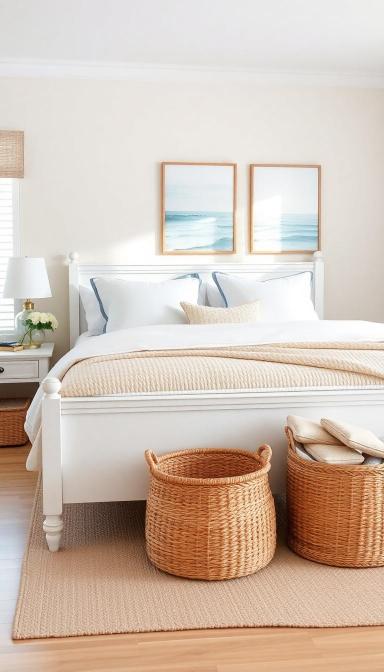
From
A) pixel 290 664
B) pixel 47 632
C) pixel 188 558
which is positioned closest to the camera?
pixel 290 664

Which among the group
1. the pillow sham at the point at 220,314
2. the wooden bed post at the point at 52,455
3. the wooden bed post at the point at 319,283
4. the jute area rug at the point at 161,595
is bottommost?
the jute area rug at the point at 161,595

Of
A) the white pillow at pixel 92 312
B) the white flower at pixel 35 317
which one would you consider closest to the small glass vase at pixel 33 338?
the white flower at pixel 35 317

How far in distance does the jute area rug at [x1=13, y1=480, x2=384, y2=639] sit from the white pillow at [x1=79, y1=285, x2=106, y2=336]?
196cm

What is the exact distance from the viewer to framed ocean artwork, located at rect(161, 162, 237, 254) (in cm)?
502

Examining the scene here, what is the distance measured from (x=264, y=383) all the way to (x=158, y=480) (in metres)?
0.61

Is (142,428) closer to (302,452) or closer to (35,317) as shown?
(302,452)

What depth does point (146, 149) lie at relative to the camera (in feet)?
16.4

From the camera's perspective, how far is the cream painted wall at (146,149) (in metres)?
4.90

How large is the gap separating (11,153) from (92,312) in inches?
45.9

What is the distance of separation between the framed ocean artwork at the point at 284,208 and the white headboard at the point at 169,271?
0.43 feet

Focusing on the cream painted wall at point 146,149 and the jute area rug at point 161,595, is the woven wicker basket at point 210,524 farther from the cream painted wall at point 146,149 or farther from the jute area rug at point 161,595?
the cream painted wall at point 146,149

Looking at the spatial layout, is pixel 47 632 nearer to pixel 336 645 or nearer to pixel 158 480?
pixel 158 480

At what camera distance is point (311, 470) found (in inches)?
105

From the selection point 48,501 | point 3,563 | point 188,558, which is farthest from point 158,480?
point 3,563
